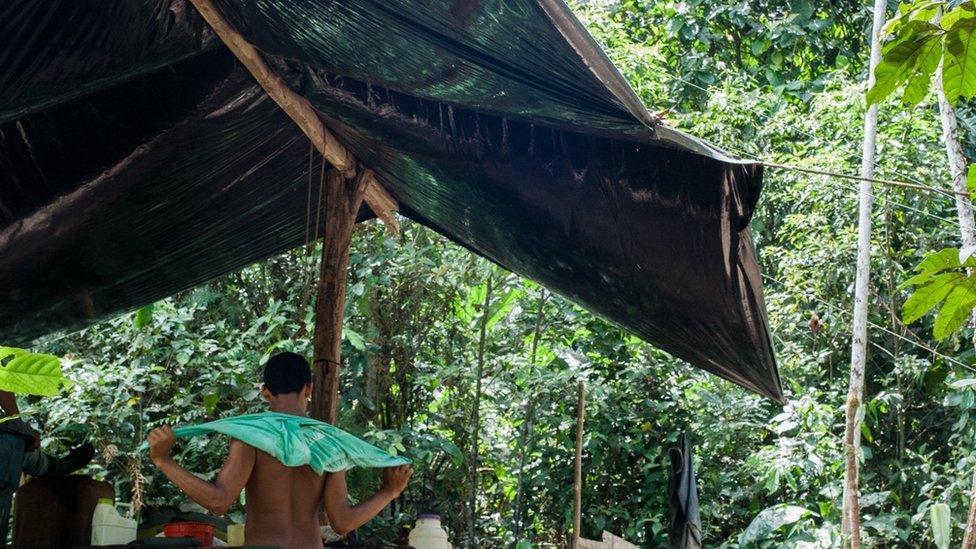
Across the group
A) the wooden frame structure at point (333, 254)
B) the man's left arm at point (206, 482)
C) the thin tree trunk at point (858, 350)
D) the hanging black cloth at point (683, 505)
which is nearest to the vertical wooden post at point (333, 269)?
the wooden frame structure at point (333, 254)

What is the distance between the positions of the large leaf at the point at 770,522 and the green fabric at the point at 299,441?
4170mm

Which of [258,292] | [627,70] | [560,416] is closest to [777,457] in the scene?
[560,416]

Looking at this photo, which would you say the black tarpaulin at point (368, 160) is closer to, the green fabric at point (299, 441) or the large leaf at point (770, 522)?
the green fabric at point (299, 441)

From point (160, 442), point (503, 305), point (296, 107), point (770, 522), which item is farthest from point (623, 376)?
point (160, 442)

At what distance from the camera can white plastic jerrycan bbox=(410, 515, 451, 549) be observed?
3.62 metres

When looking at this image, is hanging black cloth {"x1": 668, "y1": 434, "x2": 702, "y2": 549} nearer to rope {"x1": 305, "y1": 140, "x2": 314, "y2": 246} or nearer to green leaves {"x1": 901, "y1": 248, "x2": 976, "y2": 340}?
rope {"x1": 305, "y1": 140, "x2": 314, "y2": 246}

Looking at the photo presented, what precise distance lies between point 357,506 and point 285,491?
21 centimetres

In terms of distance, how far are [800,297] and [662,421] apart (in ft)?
4.27

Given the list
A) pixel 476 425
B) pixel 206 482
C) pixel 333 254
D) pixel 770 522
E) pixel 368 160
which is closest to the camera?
pixel 206 482

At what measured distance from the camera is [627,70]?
25.8ft

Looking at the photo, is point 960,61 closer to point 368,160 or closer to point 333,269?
point 368,160

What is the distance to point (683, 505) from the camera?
552 centimetres

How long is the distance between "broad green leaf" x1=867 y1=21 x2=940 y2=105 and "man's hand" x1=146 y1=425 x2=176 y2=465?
1.74 m

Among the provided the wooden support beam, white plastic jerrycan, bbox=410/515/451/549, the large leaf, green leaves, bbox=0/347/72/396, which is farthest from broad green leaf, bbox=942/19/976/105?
the large leaf
